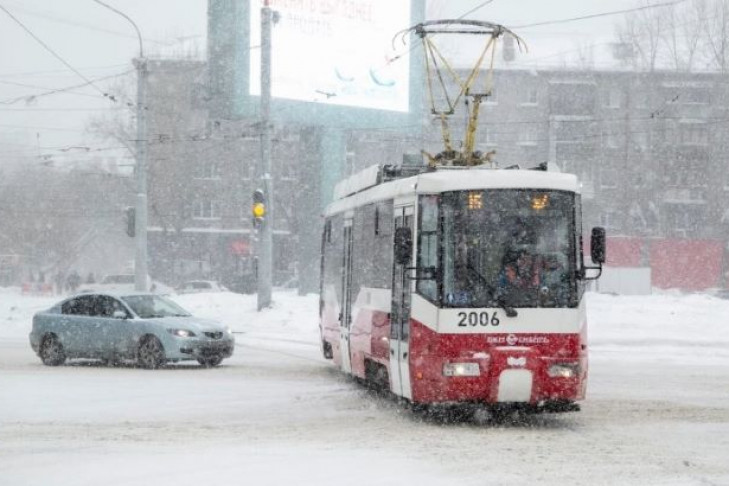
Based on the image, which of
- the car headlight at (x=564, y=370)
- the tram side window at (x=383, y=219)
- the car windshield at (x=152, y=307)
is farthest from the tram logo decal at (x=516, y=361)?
the car windshield at (x=152, y=307)

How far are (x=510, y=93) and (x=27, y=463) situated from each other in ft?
237

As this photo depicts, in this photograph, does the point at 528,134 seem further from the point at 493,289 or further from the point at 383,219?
the point at 493,289

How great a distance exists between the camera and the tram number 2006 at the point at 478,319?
13164 mm

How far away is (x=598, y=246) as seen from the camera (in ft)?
43.9

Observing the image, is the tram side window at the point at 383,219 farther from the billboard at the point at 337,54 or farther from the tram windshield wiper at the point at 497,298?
the billboard at the point at 337,54

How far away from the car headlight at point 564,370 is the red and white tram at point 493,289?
1 centimetres

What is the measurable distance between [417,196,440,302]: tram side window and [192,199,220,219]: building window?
6989 cm

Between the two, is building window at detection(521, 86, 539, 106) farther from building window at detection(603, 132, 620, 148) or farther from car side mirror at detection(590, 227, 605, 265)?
car side mirror at detection(590, 227, 605, 265)

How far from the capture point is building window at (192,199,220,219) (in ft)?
272

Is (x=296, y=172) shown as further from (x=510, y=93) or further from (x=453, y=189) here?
(x=453, y=189)

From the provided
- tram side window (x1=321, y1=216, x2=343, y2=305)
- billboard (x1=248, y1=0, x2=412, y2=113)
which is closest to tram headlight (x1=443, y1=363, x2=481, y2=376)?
tram side window (x1=321, y1=216, x2=343, y2=305)

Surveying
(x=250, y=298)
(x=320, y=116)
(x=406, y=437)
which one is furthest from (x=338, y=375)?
(x=320, y=116)

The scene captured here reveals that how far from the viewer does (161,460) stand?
1041 cm

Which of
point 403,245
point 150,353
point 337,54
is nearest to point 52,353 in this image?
point 150,353
